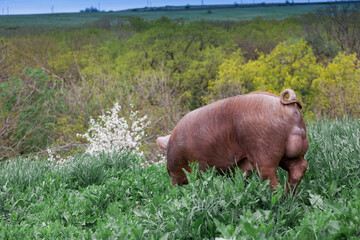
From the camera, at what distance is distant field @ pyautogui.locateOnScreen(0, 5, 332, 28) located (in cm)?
6000

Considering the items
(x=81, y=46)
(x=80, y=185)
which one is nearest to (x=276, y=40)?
(x=81, y=46)

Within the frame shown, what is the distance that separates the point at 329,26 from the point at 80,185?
35199 millimetres

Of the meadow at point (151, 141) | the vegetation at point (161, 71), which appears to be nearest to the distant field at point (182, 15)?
the vegetation at point (161, 71)

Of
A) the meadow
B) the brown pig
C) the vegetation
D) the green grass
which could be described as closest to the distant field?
the vegetation

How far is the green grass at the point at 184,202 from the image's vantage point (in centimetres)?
288

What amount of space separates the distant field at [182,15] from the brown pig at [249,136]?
5680cm

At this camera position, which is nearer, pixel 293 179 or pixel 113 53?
pixel 293 179

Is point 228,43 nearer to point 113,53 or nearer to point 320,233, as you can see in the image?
point 113,53

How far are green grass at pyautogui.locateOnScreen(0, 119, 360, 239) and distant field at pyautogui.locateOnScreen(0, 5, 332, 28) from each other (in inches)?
2177

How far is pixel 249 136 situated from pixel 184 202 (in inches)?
36.0

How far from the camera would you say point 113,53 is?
40406mm

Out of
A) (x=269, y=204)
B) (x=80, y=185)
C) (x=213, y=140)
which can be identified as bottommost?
(x=80, y=185)

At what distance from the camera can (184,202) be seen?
3.29 meters

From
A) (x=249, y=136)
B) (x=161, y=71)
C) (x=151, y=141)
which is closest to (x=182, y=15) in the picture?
(x=161, y=71)
